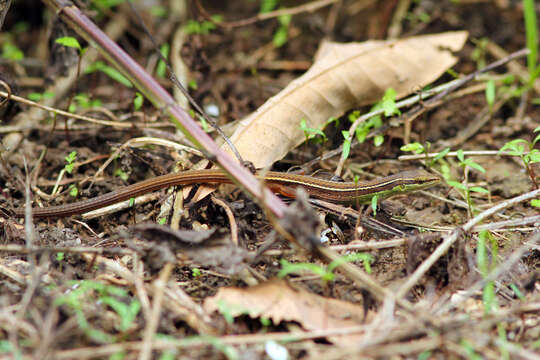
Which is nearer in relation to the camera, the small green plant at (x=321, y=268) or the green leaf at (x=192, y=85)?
the small green plant at (x=321, y=268)

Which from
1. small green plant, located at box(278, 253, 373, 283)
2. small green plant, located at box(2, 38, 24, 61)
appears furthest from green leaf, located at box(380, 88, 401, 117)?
small green plant, located at box(2, 38, 24, 61)

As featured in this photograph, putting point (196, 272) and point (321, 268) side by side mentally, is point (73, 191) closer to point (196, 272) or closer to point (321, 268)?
point (196, 272)

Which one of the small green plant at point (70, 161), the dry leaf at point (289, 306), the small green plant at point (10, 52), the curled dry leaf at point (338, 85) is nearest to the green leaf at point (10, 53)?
the small green plant at point (10, 52)

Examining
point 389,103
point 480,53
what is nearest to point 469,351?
point 389,103

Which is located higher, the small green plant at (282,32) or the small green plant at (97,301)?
the small green plant at (282,32)

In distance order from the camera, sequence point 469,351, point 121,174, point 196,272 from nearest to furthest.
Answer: point 469,351, point 196,272, point 121,174

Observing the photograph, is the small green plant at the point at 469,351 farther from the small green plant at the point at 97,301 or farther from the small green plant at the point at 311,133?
the small green plant at the point at 311,133
